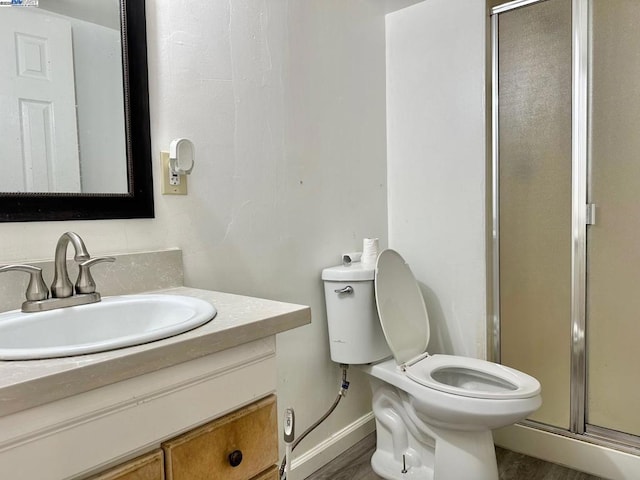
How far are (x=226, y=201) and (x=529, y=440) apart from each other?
1603 mm

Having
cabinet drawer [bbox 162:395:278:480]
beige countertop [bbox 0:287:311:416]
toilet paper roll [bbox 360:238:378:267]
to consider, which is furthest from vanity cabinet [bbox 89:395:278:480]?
toilet paper roll [bbox 360:238:378:267]

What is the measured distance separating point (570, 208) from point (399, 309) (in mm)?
808

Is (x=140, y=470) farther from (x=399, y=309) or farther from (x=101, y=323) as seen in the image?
(x=399, y=309)

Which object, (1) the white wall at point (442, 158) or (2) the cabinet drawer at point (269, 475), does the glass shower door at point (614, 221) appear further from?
(2) the cabinet drawer at point (269, 475)

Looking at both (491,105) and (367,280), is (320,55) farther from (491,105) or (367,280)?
(367,280)

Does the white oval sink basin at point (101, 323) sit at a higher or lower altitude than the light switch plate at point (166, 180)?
lower

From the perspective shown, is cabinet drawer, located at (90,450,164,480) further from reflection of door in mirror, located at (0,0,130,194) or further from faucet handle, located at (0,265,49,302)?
reflection of door in mirror, located at (0,0,130,194)

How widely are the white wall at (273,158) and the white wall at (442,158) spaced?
0.33ft

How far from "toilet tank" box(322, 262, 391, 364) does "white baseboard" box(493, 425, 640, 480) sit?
74cm

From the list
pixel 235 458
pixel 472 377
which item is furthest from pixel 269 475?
pixel 472 377

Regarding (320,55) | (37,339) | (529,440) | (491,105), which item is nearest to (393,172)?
(491,105)

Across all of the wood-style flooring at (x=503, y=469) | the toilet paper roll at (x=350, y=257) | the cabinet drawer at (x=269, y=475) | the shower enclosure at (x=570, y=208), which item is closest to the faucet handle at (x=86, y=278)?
the cabinet drawer at (x=269, y=475)

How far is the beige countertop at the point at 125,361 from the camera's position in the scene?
0.55m

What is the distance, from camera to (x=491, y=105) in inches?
73.9
